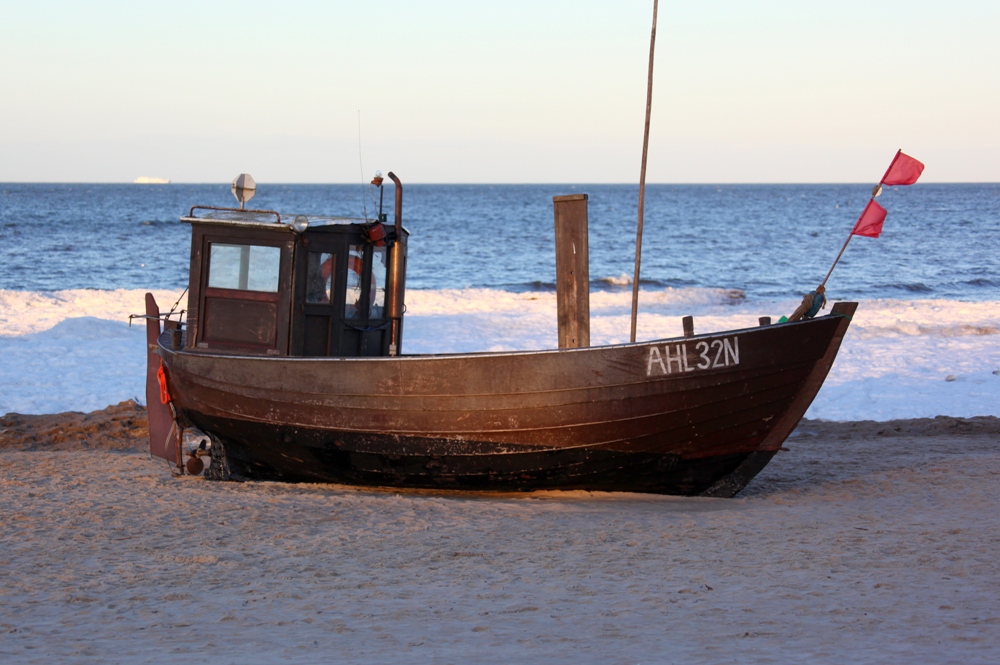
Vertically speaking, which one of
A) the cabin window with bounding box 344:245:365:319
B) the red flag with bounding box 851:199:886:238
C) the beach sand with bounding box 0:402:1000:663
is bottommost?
the beach sand with bounding box 0:402:1000:663

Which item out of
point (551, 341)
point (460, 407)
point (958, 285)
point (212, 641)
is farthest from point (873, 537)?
point (958, 285)

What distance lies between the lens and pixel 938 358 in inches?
569

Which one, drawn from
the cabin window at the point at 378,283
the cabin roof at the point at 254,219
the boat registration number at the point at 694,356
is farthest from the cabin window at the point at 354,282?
the boat registration number at the point at 694,356

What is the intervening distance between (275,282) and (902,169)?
4.85 m

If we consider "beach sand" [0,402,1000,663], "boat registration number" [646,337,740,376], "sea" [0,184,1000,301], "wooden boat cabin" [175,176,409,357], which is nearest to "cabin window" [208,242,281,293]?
"wooden boat cabin" [175,176,409,357]

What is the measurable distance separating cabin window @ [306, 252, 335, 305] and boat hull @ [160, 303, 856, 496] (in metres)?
0.74

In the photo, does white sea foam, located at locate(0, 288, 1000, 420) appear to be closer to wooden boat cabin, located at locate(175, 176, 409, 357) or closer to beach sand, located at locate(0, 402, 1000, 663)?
beach sand, located at locate(0, 402, 1000, 663)

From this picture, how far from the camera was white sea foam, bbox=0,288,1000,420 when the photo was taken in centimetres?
1213

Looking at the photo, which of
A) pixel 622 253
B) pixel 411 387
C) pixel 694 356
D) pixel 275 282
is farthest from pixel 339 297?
pixel 622 253

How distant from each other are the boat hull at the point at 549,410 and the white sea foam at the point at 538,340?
5183mm

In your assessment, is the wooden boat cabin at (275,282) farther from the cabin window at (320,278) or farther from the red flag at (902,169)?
the red flag at (902,169)

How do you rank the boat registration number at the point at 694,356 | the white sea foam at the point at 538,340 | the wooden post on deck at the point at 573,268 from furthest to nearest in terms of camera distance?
the white sea foam at the point at 538,340 < the wooden post on deck at the point at 573,268 < the boat registration number at the point at 694,356

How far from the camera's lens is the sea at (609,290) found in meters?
13.0

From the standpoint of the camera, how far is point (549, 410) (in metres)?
6.73
